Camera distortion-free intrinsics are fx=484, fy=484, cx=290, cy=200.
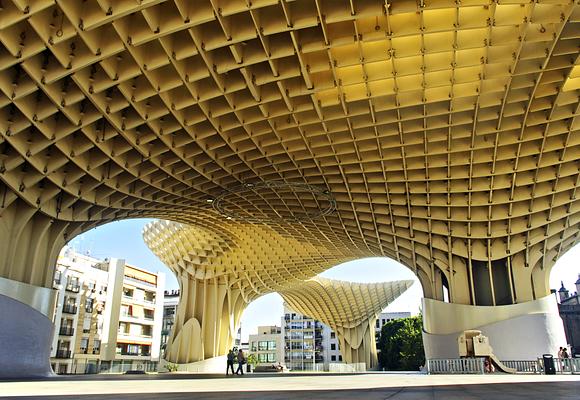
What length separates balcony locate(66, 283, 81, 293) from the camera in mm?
72438

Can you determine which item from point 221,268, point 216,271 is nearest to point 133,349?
point 216,271

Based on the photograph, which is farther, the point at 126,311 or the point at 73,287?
the point at 126,311

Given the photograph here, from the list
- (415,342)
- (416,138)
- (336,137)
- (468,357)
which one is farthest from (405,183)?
(415,342)

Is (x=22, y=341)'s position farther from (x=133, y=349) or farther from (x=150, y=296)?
(x=150, y=296)

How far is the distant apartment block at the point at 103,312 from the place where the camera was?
70250 mm


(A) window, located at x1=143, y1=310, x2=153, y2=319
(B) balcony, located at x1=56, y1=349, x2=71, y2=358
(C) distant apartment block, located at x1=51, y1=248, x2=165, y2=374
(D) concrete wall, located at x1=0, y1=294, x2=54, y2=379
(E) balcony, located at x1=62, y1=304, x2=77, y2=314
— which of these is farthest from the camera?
(A) window, located at x1=143, y1=310, x2=153, y2=319

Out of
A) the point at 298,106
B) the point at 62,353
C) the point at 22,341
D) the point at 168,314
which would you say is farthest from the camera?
the point at 168,314

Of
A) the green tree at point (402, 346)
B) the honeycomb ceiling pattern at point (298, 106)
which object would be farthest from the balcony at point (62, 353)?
the green tree at point (402, 346)

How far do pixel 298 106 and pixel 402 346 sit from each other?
282ft

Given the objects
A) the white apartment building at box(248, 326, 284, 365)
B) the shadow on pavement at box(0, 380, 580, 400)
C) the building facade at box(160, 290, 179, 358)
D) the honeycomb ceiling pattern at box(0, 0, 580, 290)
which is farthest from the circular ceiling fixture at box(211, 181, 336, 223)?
the white apartment building at box(248, 326, 284, 365)

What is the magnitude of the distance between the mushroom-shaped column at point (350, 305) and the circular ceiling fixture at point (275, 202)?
41.7 metres

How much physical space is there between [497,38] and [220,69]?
11.2 metres

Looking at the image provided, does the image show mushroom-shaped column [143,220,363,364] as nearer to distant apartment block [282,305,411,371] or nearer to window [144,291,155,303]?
window [144,291,155,303]

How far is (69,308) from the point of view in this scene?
71625 mm
